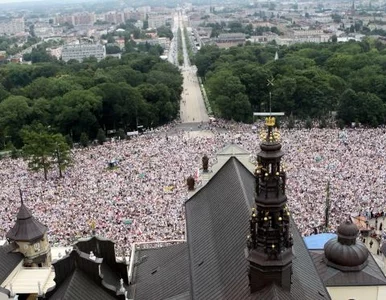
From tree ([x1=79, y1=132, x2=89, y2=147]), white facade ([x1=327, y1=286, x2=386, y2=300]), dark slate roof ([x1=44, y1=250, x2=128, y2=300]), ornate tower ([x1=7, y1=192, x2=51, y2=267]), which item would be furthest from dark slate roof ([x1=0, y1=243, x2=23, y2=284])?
tree ([x1=79, y1=132, x2=89, y2=147])

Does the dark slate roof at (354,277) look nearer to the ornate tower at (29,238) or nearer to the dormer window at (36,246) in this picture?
the ornate tower at (29,238)

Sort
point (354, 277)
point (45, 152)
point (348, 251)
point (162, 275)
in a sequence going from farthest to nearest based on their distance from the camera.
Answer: point (45, 152) < point (162, 275) < point (348, 251) < point (354, 277)

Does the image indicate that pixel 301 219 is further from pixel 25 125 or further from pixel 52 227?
pixel 25 125

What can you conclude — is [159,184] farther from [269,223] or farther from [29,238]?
[269,223]

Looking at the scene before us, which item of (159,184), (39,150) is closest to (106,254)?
(159,184)

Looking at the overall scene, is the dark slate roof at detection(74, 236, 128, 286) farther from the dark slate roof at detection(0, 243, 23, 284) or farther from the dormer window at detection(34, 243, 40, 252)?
the dormer window at detection(34, 243, 40, 252)

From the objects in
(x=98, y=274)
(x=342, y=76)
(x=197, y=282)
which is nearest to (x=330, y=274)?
(x=197, y=282)
